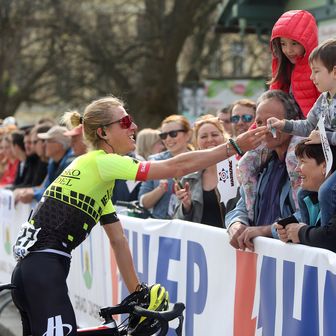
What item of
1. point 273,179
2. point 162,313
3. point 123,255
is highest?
point 273,179

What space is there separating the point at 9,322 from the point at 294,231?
4814mm

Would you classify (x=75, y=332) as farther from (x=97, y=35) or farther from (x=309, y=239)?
(x=97, y=35)

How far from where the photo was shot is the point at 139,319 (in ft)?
15.9

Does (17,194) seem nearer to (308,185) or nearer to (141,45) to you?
(308,185)

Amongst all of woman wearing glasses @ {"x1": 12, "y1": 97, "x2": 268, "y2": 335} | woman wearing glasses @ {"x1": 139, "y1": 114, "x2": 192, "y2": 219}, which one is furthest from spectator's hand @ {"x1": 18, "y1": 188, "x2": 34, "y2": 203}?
woman wearing glasses @ {"x1": 12, "y1": 97, "x2": 268, "y2": 335}

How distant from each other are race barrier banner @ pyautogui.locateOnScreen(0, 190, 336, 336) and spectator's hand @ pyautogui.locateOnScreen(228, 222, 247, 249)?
81mm

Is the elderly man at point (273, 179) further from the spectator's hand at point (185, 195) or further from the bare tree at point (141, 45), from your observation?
the bare tree at point (141, 45)

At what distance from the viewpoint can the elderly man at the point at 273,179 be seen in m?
4.98

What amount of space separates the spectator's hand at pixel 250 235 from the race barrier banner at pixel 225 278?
5 cm

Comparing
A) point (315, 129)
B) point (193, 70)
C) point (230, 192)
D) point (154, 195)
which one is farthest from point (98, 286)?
point (193, 70)

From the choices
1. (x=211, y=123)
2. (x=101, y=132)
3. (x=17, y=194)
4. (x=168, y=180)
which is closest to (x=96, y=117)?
(x=101, y=132)

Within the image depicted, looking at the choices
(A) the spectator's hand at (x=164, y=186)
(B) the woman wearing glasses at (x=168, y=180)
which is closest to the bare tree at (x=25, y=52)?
(B) the woman wearing glasses at (x=168, y=180)

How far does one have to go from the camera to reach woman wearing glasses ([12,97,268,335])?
4703mm

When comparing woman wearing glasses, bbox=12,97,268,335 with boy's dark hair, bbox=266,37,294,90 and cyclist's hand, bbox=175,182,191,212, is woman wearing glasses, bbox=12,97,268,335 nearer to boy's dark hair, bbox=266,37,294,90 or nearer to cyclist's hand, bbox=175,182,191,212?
boy's dark hair, bbox=266,37,294,90
